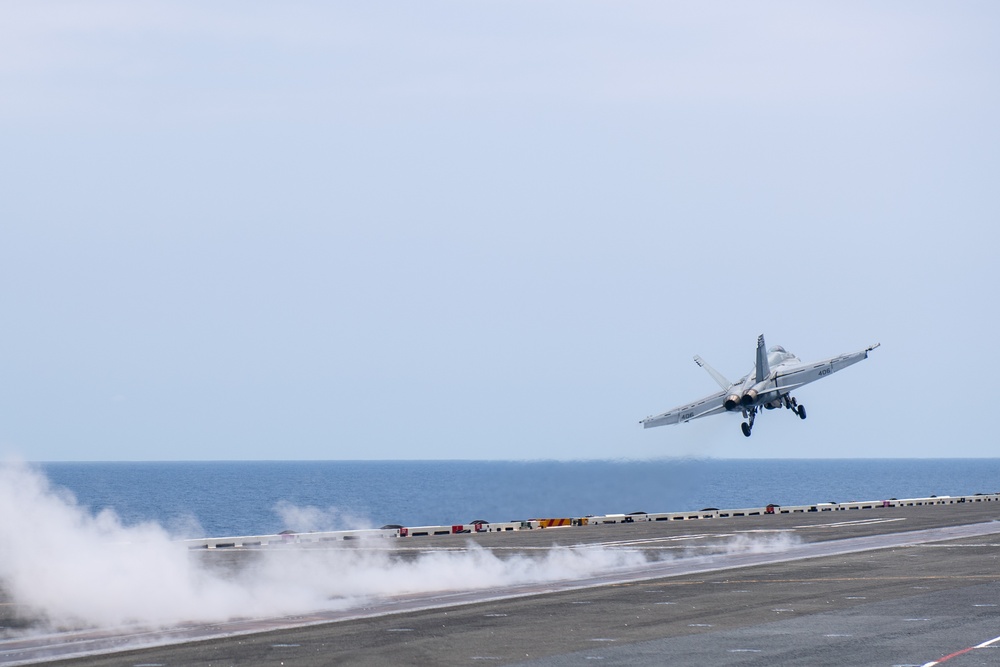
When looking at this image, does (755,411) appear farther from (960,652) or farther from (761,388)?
(960,652)

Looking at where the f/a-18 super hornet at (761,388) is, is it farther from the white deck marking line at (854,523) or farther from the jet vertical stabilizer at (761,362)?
the white deck marking line at (854,523)

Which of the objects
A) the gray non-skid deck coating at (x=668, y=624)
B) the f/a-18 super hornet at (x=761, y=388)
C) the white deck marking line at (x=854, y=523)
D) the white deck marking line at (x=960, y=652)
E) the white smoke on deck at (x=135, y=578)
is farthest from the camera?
the white deck marking line at (x=854, y=523)

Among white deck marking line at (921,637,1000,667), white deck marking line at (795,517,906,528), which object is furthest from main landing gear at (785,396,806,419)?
white deck marking line at (921,637,1000,667)

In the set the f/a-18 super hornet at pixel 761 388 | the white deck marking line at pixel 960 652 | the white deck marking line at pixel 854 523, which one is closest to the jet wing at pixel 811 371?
the f/a-18 super hornet at pixel 761 388

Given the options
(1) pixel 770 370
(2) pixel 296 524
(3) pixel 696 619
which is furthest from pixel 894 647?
(2) pixel 296 524

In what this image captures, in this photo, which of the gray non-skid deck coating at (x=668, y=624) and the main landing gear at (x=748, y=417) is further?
the main landing gear at (x=748, y=417)

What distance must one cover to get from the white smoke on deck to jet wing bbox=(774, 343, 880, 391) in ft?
66.9

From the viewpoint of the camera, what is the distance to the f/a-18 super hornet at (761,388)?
201 feet

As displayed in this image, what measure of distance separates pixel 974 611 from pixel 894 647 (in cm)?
799

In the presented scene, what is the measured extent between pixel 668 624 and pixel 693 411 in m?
33.5

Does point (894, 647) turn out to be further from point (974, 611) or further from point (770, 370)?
point (770, 370)

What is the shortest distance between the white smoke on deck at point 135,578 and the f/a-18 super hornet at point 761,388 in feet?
57.6

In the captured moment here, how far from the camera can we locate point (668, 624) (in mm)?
31953

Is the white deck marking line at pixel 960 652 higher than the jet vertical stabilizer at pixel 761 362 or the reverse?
the reverse
